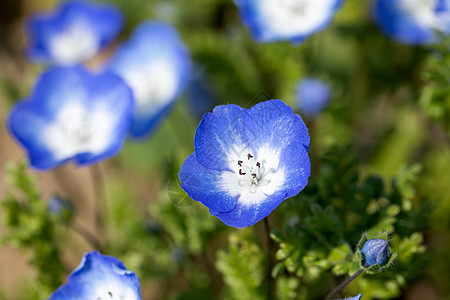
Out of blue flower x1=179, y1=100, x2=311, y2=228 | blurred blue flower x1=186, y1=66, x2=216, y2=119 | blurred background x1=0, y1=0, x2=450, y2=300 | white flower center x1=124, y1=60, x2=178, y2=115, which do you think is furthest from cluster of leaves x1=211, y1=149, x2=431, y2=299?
blurred blue flower x1=186, y1=66, x2=216, y2=119

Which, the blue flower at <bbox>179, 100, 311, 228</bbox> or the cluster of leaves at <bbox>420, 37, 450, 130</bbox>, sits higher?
the blue flower at <bbox>179, 100, 311, 228</bbox>

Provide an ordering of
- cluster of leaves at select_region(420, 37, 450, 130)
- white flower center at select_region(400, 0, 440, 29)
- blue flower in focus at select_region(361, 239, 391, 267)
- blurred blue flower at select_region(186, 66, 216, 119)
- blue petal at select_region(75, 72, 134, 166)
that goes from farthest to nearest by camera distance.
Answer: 1. blurred blue flower at select_region(186, 66, 216, 119)
2. white flower center at select_region(400, 0, 440, 29)
3. blue petal at select_region(75, 72, 134, 166)
4. cluster of leaves at select_region(420, 37, 450, 130)
5. blue flower in focus at select_region(361, 239, 391, 267)

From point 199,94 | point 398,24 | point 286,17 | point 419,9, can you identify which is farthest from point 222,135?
point 199,94

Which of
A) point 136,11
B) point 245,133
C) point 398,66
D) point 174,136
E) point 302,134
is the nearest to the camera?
point 302,134

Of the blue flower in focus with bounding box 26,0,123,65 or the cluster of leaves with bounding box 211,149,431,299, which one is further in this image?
the blue flower in focus with bounding box 26,0,123,65

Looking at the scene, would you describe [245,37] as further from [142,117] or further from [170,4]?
[142,117]

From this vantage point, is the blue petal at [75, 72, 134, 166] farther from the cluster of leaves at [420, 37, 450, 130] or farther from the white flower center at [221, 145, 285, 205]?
the cluster of leaves at [420, 37, 450, 130]

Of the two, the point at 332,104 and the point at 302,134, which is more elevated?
the point at 302,134

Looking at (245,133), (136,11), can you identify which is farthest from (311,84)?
(136,11)
